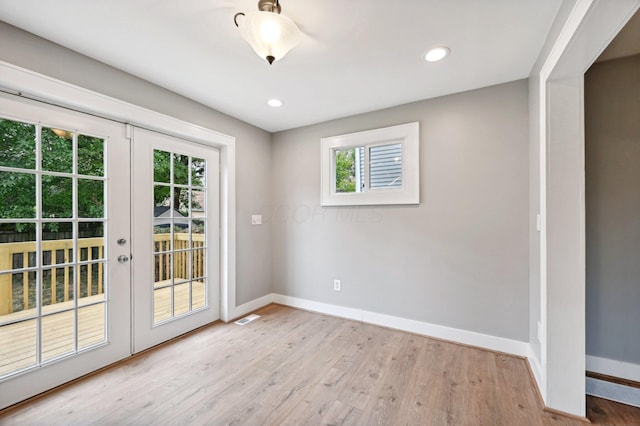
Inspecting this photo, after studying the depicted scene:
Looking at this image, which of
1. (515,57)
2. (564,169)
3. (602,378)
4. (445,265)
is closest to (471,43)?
(515,57)

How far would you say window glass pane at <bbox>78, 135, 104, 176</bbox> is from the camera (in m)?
2.10

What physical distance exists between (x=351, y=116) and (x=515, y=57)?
1.63 m

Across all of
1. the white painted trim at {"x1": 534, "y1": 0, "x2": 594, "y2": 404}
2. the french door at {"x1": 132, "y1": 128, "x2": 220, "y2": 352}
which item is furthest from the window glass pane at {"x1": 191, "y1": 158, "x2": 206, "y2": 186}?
the white painted trim at {"x1": 534, "y1": 0, "x2": 594, "y2": 404}

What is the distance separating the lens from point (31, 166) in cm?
185

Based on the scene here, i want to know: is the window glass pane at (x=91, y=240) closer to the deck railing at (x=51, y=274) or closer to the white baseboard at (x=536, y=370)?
the deck railing at (x=51, y=274)

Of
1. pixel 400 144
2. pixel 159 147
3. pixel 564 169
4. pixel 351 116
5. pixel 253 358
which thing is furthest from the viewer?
pixel 351 116

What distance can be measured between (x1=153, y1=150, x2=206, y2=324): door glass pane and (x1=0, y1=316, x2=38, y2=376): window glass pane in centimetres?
82

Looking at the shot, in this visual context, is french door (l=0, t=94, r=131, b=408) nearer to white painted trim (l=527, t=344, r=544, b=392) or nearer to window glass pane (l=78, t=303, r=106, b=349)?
window glass pane (l=78, t=303, r=106, b=349)

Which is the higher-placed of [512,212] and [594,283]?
[512,212]

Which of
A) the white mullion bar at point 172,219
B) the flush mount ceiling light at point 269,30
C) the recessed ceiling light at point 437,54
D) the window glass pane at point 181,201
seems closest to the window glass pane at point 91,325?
the white mullion bar at point 172,219

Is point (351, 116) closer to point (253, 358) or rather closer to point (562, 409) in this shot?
point (253, 358)

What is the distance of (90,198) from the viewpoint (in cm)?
214

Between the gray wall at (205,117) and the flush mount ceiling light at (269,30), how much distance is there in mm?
1428

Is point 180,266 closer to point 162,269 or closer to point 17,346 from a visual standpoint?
point 162,269
